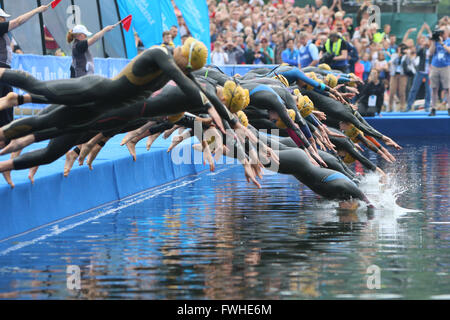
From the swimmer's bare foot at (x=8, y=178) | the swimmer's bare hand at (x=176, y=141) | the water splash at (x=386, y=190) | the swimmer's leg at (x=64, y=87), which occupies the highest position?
the swimmer's leg at (x=64, y=87)

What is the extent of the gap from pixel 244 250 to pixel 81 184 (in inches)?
→ 149

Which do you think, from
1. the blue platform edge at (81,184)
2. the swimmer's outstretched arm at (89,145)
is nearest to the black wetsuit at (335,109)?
the blue platform edge at (81,184)

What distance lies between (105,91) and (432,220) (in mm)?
4267

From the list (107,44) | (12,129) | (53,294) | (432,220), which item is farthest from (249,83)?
(107,44)

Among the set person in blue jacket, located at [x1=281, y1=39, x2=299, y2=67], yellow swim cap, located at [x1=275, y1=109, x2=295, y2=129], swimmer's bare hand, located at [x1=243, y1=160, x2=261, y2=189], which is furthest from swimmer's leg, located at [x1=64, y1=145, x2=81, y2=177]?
person in blue jacket, located at [x1=281, y1=39, x2=299, y2=67]

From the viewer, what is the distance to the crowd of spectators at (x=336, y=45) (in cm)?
2544

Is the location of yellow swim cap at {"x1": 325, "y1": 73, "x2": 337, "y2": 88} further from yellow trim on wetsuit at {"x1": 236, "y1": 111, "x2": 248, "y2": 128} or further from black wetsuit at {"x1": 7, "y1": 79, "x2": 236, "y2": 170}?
black wetsuit at {"x1": 7, "y1": 79, "x2": 236, "y2": 170}

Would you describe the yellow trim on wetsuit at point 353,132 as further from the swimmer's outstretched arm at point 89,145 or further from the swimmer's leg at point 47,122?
the swimmer's leg at point 47,122

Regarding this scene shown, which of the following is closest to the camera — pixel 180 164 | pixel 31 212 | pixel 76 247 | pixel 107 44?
pixel 76 247

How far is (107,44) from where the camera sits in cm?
2688

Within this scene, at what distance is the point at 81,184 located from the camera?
499 inches

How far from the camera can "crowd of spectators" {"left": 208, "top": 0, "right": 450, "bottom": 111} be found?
25.4 m

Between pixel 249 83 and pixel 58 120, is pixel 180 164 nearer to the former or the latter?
pixel 249 83

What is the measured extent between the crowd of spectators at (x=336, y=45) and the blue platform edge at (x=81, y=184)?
29.7 ft
